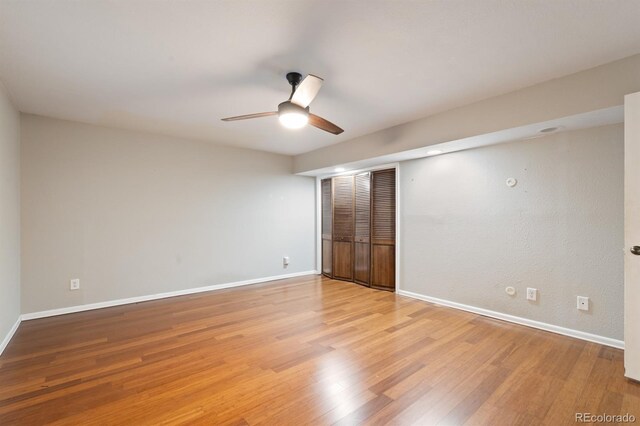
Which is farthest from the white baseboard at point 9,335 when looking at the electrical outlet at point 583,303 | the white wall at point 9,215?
the electrical outlet at point 583,303

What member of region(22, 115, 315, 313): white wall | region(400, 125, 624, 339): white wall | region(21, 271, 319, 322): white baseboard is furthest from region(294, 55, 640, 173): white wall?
region(21, 271, 319, 322): white baseboard

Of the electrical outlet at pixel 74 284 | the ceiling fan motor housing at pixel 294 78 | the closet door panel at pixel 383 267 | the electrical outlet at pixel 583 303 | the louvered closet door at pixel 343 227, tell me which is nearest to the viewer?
the ceiling fan motor housing at pixel 294 78

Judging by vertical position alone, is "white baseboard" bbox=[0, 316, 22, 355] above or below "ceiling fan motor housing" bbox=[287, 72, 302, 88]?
below

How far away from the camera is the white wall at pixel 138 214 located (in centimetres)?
345

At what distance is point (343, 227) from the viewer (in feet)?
18.1

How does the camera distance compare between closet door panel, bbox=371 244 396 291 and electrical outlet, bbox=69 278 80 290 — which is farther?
closet door panel, bbox=371 244 396 291

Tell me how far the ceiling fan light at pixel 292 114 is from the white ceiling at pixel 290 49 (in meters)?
0.28

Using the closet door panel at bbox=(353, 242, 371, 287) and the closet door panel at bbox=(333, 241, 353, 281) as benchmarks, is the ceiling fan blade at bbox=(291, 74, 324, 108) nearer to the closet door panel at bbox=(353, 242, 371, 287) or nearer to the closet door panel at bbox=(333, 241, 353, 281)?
the closet door panel at bbox=(353, 242, 371, 287)

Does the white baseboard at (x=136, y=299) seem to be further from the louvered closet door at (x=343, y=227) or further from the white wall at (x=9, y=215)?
the louvered closet door at (x=343, y=227)

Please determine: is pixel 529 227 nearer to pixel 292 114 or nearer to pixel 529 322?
pixel 529 322

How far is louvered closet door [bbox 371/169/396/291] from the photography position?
4.68 m

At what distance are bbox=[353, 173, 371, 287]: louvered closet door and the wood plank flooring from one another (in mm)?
1555

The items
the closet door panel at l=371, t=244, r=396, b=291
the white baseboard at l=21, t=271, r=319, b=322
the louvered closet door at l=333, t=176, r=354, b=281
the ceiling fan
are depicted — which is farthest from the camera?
the louvered closet door at l=333, t=176, r=354, b=281

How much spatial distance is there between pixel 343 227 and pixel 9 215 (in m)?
4.42
